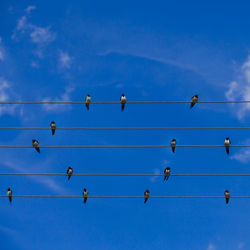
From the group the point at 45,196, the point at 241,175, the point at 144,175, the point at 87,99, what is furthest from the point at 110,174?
the point at 87,99

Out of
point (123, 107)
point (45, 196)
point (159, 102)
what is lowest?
point (45, 196)

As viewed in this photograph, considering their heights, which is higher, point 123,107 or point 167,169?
point 123,107

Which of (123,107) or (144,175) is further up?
(123,107)

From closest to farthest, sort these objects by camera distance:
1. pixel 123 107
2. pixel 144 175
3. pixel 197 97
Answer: pixel 144 175
pixel 123 107
pixel 197 97

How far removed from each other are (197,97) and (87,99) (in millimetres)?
4212

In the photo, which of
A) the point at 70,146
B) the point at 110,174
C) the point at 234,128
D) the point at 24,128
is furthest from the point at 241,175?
the point at 24,128

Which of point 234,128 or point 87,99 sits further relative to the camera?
point 87,99

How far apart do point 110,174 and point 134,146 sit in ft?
3.21

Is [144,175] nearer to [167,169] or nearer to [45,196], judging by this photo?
[45,196]

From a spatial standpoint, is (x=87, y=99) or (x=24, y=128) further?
(x=87, y=99)

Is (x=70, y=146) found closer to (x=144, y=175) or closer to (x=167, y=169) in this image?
(x=144, y=175)

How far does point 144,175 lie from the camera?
12.2 m

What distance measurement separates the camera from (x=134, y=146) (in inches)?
496

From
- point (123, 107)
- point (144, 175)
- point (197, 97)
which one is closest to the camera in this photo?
point (144, 175)
